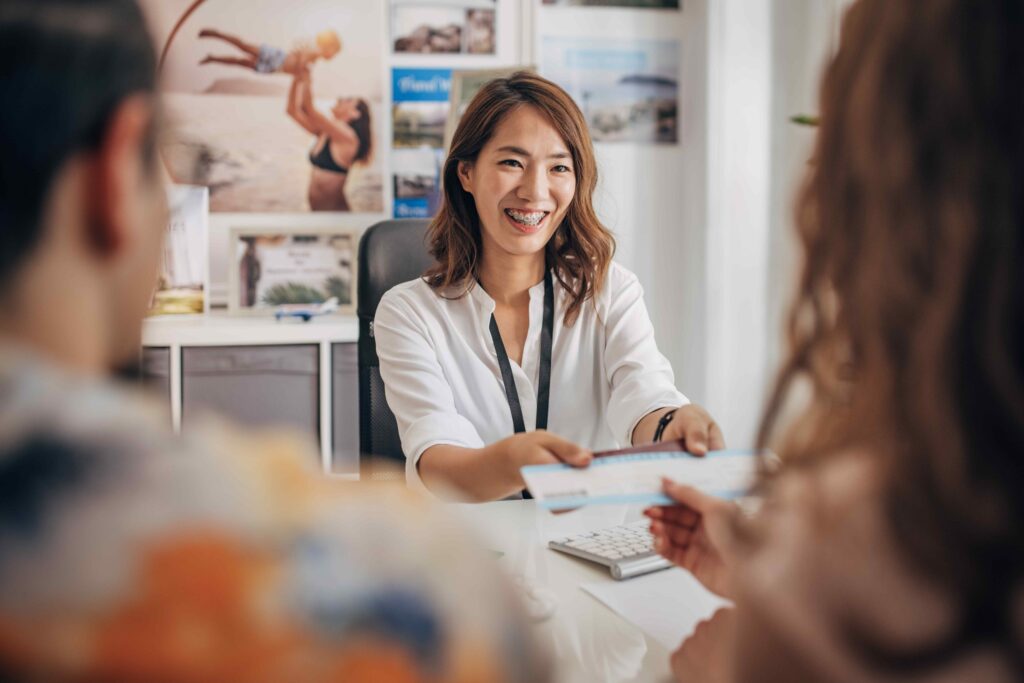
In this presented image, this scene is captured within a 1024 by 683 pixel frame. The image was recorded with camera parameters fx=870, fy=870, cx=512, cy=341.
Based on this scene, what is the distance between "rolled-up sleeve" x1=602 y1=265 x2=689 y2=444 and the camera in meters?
1.67

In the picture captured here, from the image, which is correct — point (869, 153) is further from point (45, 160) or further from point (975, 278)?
point (45, 160)

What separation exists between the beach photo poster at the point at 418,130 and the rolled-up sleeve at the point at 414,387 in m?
1.74

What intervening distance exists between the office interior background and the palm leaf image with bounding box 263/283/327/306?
4.1 inches

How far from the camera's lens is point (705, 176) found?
3.49m

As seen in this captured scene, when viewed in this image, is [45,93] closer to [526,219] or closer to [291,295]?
[526,219]

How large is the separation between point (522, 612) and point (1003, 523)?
9.5 inches

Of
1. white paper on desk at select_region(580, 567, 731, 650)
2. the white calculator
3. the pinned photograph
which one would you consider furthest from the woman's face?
the pinned photograph

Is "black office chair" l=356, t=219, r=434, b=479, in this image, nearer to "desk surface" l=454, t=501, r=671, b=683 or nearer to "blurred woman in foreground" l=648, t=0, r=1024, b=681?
"desk surface" l=454, t=501, r=671, b=683

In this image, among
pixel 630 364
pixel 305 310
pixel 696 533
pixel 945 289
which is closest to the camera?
pixel 945 289

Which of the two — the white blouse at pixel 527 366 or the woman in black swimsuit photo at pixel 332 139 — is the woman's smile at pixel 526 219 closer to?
the white blouse at pixel 527 366

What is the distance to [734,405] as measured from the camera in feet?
11.6

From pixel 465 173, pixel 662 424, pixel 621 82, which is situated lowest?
pixel 662 424

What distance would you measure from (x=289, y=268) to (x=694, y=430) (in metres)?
2.41

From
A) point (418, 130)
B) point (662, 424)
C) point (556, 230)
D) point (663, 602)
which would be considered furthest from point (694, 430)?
point (418, 130)
